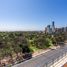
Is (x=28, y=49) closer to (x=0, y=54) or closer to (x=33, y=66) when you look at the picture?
(x=0, y=54)

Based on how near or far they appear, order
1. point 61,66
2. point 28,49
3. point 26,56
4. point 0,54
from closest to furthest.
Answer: point 61,66 → point 0,54 → point 26,56 → point 28,49

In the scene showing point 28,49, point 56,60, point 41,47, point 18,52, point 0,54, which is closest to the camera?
point 56,60

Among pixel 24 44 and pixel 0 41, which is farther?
pixel 0 41

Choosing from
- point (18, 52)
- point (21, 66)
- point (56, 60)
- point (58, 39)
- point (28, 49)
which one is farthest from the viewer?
point (58, 39)

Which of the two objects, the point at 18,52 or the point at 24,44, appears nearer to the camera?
the point at 18,52

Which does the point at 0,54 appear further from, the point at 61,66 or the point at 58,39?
the point at 58,39

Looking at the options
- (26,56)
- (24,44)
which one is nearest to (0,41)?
(24,44)

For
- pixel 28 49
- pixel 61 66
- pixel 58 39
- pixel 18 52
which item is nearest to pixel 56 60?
pixel 61 66

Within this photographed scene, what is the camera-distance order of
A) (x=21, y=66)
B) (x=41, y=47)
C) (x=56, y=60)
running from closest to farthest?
(x=21, y=66) < (x=56, y=60) < (x=41, y=47)
